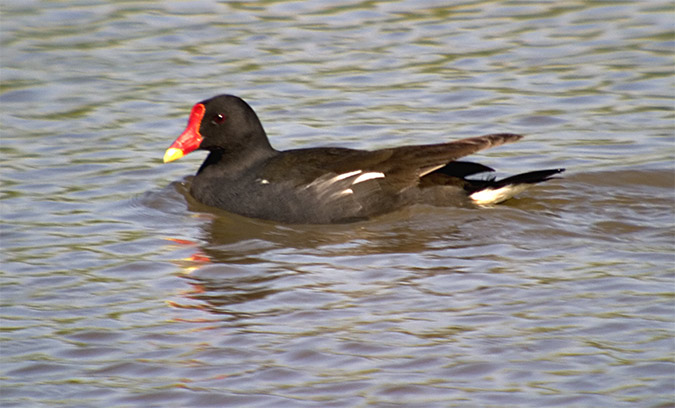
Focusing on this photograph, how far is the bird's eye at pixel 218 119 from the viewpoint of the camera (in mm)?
9172

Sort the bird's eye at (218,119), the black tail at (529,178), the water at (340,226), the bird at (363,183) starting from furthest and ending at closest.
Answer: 1. the bird's eye at (218,119)
2. the bird at (363,183)
3. the black tail at (529,178)
4. the water at (340,226)

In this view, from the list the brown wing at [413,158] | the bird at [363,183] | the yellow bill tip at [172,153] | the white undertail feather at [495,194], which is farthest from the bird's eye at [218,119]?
the white undertail feather at [495,194]

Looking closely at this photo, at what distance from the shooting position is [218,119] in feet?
30.1

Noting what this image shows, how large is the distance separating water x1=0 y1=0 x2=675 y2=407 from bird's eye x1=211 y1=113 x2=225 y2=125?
576mm

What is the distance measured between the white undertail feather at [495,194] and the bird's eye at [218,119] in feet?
6.23

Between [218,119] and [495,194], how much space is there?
209 centimetres

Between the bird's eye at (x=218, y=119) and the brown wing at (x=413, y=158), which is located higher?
the bird's eye at (x=218, y=119)

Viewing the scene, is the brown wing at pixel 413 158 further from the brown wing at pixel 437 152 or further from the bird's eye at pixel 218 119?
the bird's eye at pixel 218 119

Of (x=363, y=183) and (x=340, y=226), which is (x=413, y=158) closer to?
(x=363, y=183)

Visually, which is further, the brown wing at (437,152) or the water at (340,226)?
the brown wing at (437,152)

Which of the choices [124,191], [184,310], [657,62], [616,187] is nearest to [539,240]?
[616,187]

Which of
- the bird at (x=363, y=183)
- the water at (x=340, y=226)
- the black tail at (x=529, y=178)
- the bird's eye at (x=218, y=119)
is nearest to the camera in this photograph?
the water at (x=340, y=226)

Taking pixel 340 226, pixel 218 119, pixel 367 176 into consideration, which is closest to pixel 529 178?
pixel 367 176

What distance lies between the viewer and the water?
19.4ft
